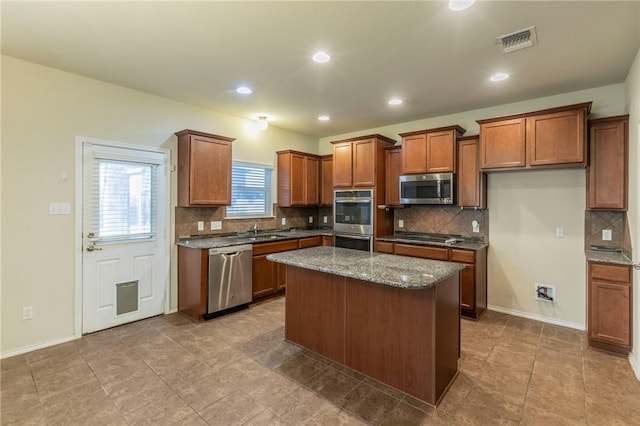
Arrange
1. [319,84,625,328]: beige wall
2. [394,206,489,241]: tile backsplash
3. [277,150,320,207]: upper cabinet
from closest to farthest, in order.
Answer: [319,84,625,328]: beige wall < [394,206,489,241]: tile backsplash < [277,150,320,207]: upper cabinet

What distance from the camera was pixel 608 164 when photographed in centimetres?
326

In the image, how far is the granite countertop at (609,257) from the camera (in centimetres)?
292

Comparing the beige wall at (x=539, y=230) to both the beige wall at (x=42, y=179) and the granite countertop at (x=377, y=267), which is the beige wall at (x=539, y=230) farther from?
the beige wall at (x=42, y=179)

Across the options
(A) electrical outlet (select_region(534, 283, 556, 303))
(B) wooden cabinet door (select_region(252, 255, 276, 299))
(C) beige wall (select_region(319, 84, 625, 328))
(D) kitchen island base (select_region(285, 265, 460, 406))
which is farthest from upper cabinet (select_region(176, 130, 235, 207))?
(A) electrical outlet (select_region(534, 283, 556, 303))

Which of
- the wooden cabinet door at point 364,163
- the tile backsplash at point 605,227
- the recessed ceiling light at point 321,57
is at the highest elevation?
the recessed ceiling light at point 321,57

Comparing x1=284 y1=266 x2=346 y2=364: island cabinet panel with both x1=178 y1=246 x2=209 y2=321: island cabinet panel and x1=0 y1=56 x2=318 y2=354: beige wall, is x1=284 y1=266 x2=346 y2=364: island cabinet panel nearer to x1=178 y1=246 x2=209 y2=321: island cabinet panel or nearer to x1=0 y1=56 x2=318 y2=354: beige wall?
x1=178 y1=246 x2=209 y2=321: island cabinet panel

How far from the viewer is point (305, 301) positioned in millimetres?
2992

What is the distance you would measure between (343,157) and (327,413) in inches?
154

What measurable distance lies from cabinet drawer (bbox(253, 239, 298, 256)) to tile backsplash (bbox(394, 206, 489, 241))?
1.78 m

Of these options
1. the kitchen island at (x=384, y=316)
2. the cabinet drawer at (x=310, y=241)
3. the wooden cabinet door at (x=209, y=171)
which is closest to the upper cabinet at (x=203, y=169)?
the wooden cabinet door at (x=209, y=171)

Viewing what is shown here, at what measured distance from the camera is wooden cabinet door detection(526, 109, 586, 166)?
3.29 m

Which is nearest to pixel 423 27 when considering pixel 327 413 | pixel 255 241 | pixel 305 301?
pixel 305 301

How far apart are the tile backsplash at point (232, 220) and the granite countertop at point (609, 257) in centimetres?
407

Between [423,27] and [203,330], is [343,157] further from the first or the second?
[203,330]
